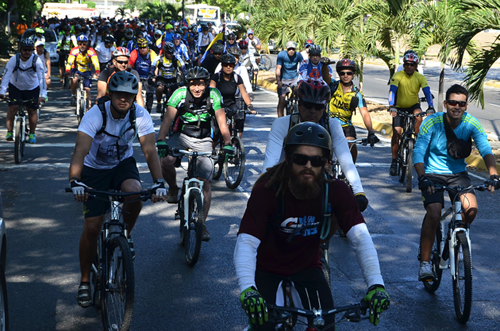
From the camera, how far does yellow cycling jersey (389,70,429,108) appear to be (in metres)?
10.5

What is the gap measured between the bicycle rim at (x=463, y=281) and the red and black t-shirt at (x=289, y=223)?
2.03 metres

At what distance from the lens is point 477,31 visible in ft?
36.3

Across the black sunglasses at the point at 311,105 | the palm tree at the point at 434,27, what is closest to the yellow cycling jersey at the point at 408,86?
the black sunglasses at the point at 311,105

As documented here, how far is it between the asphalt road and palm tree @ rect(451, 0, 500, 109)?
185 cm

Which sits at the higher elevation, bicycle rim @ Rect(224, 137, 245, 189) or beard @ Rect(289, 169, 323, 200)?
beard @ Rect(289, 169, 323, 200)

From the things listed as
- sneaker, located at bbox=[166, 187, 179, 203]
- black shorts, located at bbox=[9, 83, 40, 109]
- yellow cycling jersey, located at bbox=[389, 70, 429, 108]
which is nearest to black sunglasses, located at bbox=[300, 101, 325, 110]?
sneaker, located at bbox=[166, 187, 179, 203]

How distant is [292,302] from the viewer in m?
3.54

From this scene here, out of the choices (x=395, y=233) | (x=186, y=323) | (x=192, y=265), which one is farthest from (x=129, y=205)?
(x=395, y=233)

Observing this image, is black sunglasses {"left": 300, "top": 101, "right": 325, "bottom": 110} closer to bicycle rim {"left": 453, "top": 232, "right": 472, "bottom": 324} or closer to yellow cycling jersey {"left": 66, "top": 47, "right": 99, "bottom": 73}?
bicycle rim {"left": 453, "top": 232, "right": 472, "bottom": 324}

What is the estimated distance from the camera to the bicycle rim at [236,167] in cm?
981

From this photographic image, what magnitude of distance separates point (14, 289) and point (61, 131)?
918 centimetres

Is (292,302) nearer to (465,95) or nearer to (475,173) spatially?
(465,95)

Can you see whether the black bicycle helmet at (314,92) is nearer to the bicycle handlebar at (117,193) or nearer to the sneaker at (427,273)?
the bicycle handlebar at (117,193)

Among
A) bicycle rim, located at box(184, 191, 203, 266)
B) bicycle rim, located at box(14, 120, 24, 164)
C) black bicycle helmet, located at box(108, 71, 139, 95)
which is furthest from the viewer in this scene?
bicycle rim, located at box(14, 120, 24, 164)
